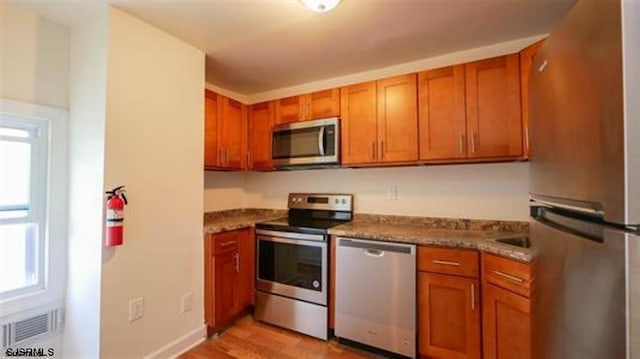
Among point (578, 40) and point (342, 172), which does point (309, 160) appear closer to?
point (342, 172)

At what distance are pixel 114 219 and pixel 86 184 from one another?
36 centimetres

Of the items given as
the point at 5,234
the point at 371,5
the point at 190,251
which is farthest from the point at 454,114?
the point at 5,234

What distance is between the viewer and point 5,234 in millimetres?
1769

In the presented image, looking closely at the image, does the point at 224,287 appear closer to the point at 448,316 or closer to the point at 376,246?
the point at 376,246

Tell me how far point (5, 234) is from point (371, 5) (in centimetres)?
259

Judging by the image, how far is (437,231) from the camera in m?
2.23

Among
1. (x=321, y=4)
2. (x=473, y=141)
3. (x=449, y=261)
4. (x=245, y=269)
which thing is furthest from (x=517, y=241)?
(x=245, y=269)

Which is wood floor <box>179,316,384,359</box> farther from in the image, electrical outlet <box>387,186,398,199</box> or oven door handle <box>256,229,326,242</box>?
electrical outlet <box>387,186,398,199</box>

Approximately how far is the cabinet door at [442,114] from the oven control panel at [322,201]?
885 millimetres

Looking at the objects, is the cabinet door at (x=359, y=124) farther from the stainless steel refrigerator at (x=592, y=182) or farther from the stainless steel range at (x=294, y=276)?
the stainless steel refrigerator at (x=592, y=182)

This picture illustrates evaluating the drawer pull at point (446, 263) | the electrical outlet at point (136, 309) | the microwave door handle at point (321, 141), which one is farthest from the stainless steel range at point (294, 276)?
the electrical outlet at point (136, 309)

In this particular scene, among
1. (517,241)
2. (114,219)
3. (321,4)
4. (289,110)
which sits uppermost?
(321,4)

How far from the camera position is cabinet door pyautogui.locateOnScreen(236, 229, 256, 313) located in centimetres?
256

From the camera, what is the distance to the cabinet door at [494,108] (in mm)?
1942
